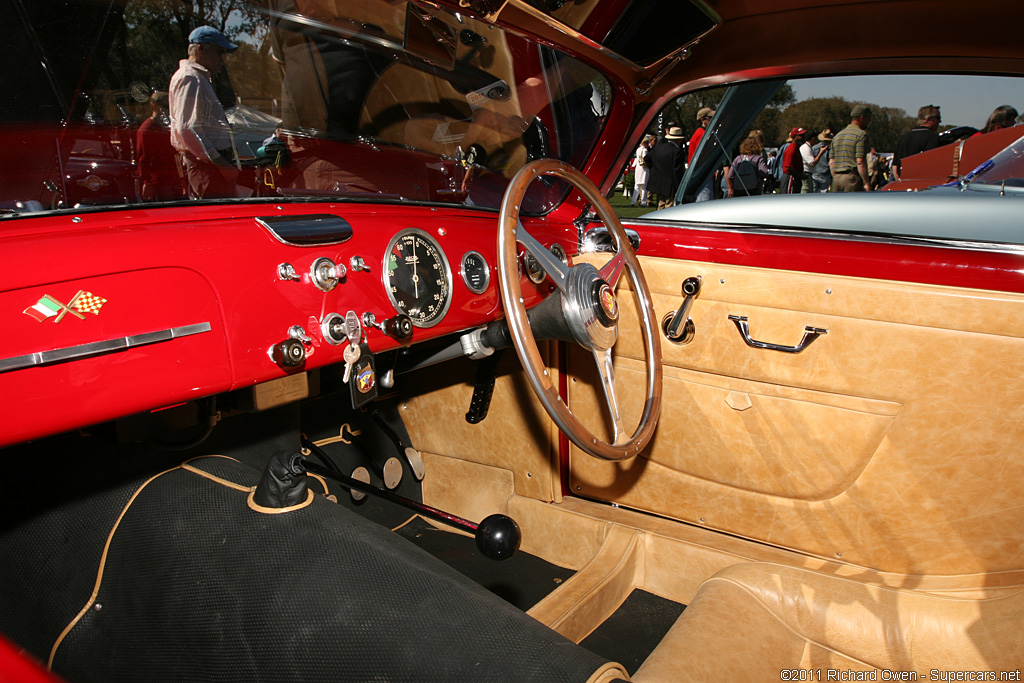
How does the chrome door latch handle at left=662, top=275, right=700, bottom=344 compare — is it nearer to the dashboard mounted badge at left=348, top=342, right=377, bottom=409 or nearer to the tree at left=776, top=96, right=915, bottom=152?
the dashboard mounted badge at left=348, top=342, right=377, bottom=409

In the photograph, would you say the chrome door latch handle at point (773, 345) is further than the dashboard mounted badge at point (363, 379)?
Yes

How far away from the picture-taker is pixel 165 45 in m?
1.32

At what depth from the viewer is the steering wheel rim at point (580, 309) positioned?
1262 mm

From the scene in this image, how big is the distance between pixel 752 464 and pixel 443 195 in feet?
3.64

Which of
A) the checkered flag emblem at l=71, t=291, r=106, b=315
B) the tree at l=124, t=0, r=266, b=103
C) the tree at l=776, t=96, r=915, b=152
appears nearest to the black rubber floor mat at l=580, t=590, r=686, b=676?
the checkered flag emblem at l=71, t=291, r=106, b=315

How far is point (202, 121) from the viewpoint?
1374 millimetres

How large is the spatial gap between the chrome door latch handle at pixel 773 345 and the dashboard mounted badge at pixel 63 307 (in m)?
1.37

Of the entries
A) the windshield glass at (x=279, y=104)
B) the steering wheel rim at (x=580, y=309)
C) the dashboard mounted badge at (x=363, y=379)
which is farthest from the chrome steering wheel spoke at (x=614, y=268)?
the dashboard mounted badge at (x=363, y=379)

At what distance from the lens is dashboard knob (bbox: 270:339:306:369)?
3.94 ft

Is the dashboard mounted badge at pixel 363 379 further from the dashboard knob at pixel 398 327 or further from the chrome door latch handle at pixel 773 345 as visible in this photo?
the chrome door latch handle at pixel 773 345

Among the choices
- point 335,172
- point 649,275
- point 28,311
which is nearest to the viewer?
point 28,311

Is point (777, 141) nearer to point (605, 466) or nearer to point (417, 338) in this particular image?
point (605, 466)

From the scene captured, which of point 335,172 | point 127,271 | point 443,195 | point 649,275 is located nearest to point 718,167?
point 649,275

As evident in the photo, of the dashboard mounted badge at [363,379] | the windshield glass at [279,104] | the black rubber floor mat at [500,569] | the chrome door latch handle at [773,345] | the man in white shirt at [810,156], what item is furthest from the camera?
the man in white shirt at [810,156]
